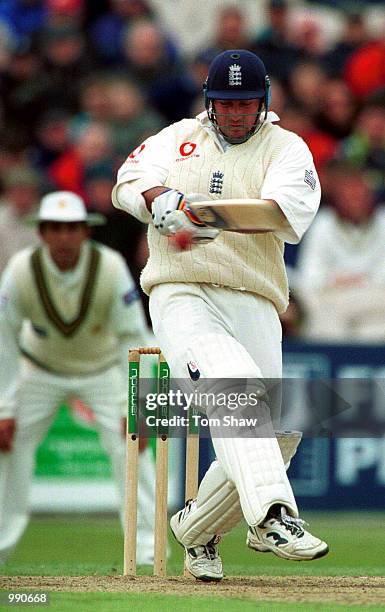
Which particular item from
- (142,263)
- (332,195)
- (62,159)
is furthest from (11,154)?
(332,195)

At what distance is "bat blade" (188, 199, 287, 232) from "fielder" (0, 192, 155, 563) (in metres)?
3.05

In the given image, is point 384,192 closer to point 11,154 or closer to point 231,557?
point 11,154

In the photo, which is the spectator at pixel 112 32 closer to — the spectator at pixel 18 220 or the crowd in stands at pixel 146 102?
the crowd in stands at pixel 146 102

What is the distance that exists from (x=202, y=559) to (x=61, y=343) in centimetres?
291

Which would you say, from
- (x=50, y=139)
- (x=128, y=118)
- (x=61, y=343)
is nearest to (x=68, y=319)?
(x=61, y=343)

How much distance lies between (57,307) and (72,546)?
1751 mm

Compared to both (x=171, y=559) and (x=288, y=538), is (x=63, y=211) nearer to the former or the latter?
(x=171, y=559)

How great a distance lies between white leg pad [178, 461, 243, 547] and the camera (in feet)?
19.6

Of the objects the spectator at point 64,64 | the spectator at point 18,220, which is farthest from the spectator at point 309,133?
the spectator at point 18,220

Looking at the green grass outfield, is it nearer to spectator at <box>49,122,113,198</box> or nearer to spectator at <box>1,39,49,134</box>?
spectator at <box>49,122,113,198</box>

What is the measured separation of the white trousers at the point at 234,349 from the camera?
5.56 meters

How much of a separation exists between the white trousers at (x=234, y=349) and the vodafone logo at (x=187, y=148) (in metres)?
0.59

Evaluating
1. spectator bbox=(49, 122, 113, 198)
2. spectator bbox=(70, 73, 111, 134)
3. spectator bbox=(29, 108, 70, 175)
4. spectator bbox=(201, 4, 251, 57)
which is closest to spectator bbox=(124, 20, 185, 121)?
spectator bbox=(70, 73, 111, 134)

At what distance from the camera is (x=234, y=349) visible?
19.1 feet
